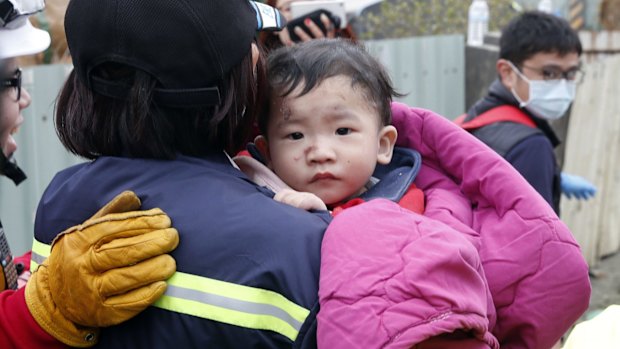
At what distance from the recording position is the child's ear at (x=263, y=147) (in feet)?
7.88

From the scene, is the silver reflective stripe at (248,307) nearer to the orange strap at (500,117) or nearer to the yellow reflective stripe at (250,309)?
the yellow reflective stripe at (250,309)

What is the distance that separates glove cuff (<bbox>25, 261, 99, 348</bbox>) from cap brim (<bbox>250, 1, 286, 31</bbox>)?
70 cm

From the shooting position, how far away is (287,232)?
1747 mm

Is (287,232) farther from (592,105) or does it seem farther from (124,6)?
(592,105)

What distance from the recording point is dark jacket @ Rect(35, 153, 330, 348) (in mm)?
1705

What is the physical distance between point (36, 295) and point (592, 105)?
23.5ft

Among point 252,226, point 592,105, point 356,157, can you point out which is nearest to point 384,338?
point 252,226

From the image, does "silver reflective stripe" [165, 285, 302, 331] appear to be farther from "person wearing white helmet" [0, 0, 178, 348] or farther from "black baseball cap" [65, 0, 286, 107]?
"black baseball cap" [65, 0, 286, 107]

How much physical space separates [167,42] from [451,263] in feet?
2.32

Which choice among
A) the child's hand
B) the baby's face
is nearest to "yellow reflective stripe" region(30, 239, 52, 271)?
the child's hand

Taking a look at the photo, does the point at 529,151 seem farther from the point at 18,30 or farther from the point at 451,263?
the point at 451,263

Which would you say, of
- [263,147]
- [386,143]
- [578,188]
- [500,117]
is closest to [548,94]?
[500,117]

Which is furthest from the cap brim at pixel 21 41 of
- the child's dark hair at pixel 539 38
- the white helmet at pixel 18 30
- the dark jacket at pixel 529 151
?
the child's dark hair at pixel 539 38

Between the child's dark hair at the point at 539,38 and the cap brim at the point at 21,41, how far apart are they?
277 centimetres
